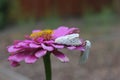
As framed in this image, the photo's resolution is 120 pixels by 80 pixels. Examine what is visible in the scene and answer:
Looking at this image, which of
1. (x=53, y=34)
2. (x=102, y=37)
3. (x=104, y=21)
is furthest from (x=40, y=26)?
(x=53, y=34)

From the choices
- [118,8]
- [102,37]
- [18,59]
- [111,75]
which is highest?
[118,8]

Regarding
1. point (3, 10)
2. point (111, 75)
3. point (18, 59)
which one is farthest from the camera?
point (3, 10)

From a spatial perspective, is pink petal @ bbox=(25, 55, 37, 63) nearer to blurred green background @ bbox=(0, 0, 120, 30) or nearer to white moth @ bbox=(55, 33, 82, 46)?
white moth @ bbox=(55, 33, 82, 46)

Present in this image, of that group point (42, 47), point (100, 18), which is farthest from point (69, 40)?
point (100, 18)

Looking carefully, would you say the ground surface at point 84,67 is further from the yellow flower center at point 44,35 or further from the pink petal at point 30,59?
the pink petal at point 30,59

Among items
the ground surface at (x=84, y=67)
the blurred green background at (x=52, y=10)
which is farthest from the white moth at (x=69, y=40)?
the blurred green background at (x=52, y=10)

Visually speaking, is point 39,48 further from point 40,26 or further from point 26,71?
point 40,26

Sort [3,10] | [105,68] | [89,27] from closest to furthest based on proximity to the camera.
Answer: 1. [105,68]
2. [89,27]
3. [3,10]

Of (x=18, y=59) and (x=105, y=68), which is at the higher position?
(x=105, y=68)
